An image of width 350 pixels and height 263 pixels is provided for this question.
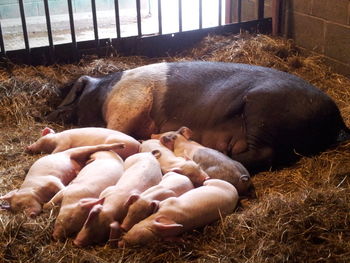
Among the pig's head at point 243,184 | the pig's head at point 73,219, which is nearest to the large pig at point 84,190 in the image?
the pig's head at point 73,219

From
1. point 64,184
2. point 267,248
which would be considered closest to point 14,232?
point 64,184

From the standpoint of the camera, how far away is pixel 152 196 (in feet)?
8.36

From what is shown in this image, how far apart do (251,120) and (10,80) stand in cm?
243

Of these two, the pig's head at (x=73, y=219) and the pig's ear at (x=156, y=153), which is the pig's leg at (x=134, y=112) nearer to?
the pig's ear at (x=156, y=153)

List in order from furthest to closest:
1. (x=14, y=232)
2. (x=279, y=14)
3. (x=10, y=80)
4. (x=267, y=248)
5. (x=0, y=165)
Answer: (x=279, y=14), (x=10, y=80), (x=0, y=165), (x=14, y=232), (x=267, y=248)

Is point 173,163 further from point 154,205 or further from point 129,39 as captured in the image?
point 129,39

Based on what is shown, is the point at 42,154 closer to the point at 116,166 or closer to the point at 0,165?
the point at 0,165

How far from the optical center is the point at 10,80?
4.65 metres

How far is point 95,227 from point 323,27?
3786mm

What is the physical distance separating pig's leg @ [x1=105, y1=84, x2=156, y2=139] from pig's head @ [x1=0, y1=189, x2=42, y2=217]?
4.33ft

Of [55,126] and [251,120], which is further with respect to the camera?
[55,126]

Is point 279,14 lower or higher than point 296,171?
higher

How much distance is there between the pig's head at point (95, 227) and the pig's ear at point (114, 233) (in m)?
0.04

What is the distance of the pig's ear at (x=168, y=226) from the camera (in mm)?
2342
